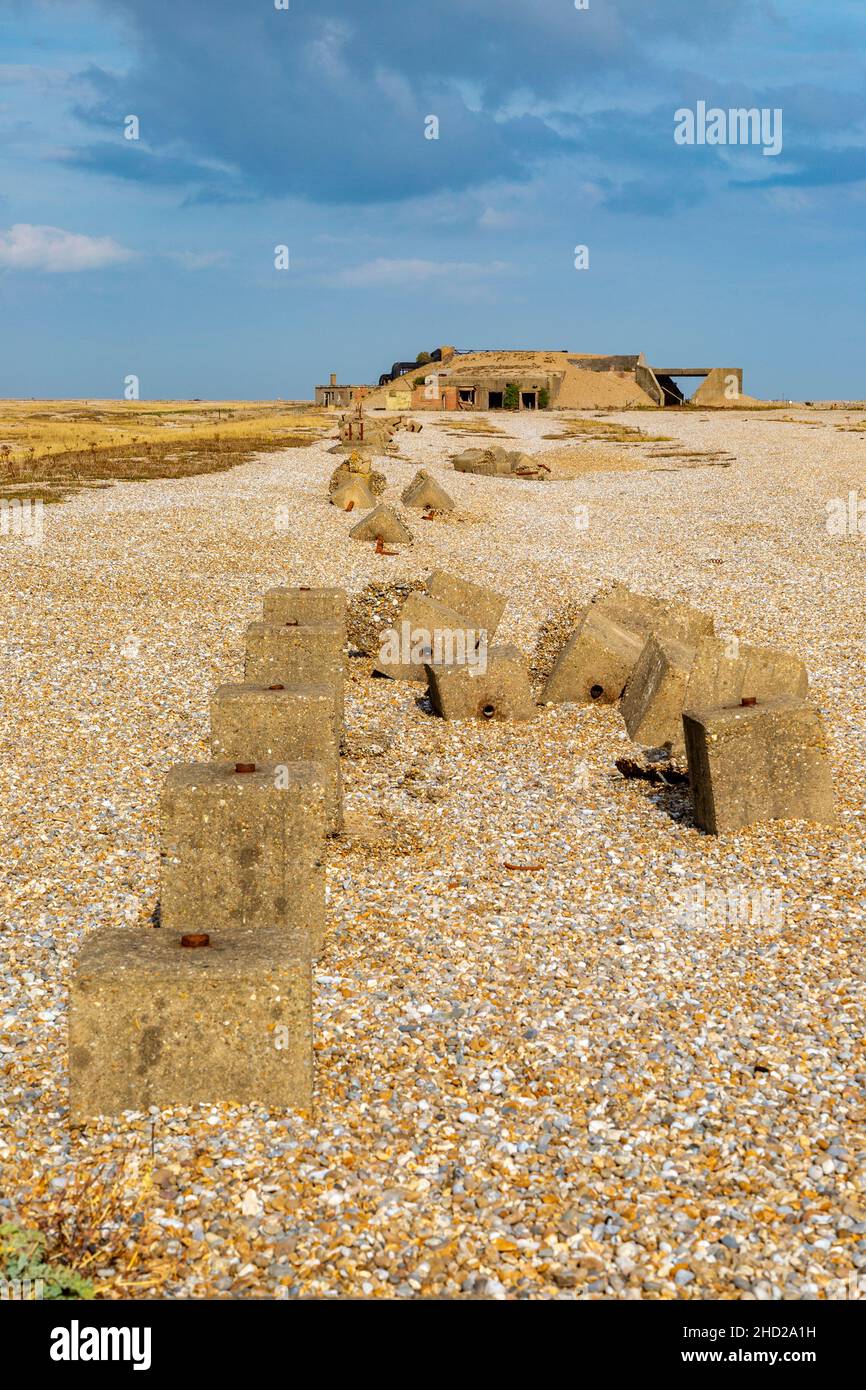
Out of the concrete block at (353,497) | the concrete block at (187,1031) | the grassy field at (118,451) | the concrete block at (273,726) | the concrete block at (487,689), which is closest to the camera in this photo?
the concrete block at (187,1031)

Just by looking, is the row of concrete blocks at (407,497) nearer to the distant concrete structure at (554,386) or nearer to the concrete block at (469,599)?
the concrete block at (469,599)

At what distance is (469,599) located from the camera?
632 inches

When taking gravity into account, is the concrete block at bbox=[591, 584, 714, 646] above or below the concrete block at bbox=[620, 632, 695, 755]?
above

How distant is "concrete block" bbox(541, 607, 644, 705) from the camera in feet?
45.7

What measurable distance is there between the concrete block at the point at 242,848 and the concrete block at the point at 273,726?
178 centimetres

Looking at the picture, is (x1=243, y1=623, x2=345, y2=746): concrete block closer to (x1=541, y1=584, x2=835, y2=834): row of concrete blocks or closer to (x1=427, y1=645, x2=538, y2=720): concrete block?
(x1=427, y1=645, x2=538, y2=720): concrete block

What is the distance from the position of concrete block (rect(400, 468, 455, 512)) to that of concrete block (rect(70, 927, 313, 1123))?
23.7 meters

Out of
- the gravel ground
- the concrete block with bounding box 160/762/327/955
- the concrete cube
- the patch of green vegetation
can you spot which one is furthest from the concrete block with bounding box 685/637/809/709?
the patch of green vegetation

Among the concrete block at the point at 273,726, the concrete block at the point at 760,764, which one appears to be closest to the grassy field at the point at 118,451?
the concrete block at the point at 273,726

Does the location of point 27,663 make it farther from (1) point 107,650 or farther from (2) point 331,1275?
(2) point 331,1275

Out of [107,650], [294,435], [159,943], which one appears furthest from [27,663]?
[294,435]

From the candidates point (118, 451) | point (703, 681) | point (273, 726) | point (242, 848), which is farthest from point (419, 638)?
point (118, 451)

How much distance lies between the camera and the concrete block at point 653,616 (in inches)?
591

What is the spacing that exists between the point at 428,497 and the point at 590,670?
15868mm
